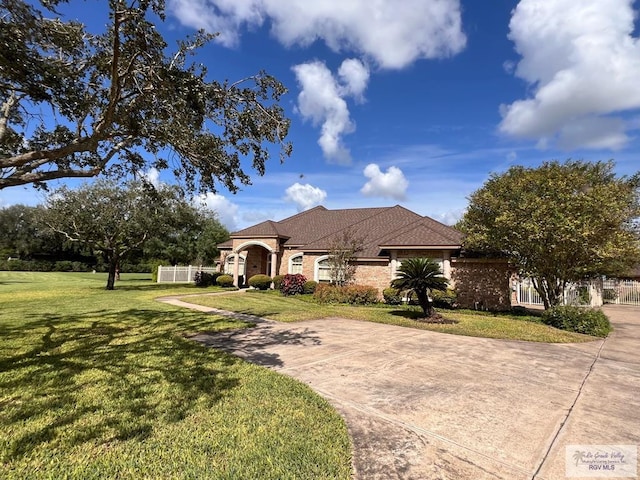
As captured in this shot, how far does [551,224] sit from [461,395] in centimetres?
1029

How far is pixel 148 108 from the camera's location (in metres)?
7.49

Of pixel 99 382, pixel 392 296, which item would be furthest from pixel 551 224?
pixel 99 382

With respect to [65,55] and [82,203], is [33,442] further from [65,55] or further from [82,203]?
[82,203]

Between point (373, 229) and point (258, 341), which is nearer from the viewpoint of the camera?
point (258, 341)

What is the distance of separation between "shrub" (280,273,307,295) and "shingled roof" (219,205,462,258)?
2081mm

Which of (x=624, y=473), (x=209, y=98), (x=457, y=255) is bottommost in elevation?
(x=624, y=473)

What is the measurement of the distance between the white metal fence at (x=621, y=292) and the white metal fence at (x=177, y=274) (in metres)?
30.4

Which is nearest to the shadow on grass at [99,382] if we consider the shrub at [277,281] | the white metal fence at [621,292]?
the shrub at [277,281]

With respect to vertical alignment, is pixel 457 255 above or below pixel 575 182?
below

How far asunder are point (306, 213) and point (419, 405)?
84.5 feet

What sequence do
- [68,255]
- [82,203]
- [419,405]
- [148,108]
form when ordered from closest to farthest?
[419,405] → [148,108] → [82,203] → [68,255]

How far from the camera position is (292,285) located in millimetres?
21969

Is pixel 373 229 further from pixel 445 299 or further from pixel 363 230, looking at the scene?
pixel 445 299

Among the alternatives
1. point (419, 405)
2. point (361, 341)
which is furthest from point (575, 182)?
point (419, 405)
